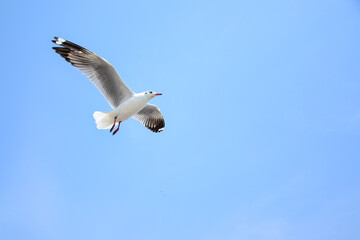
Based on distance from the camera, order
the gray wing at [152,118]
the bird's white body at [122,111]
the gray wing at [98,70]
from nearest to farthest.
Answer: the gray wing at [98,70] < the bird's white body at [122,111] < the gray wing at [152,118]

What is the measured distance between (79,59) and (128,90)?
90 centimetres

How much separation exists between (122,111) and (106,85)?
506 millimetres

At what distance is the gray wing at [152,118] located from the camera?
7.68 meters

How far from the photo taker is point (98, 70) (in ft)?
20.8

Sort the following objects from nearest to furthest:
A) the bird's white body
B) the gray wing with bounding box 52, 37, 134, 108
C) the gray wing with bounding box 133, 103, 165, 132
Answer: the gray wing with bounding box 52, 37, 134, 108 → the bird's white body → the gray wing with bounding box 133, 103, 165, 132

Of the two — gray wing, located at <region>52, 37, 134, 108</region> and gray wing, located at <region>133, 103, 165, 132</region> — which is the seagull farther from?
gray wing, located at <region>133, 103, 165, 132</region>

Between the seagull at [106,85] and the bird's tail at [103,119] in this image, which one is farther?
the bird's tail at [103,119]

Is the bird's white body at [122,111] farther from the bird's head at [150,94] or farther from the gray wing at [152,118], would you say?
the gray wing at [152,118]

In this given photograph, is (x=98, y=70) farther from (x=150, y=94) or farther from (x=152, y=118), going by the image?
(x=152, y=118)

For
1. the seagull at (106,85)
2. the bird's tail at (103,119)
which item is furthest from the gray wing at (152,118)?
the bird's tail at (103,119)

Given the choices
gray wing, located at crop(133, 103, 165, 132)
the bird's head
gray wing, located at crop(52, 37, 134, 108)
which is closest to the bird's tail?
gray wing, located at crop(52, 37, 134, 108)

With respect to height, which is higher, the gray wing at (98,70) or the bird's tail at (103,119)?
the gray wing at (98,70)

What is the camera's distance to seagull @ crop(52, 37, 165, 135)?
616cm

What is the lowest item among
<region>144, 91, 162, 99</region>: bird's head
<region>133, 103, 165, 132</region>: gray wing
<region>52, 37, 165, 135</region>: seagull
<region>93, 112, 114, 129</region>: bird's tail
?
<region>93, 112, 114, 129</region>: bird's tail
